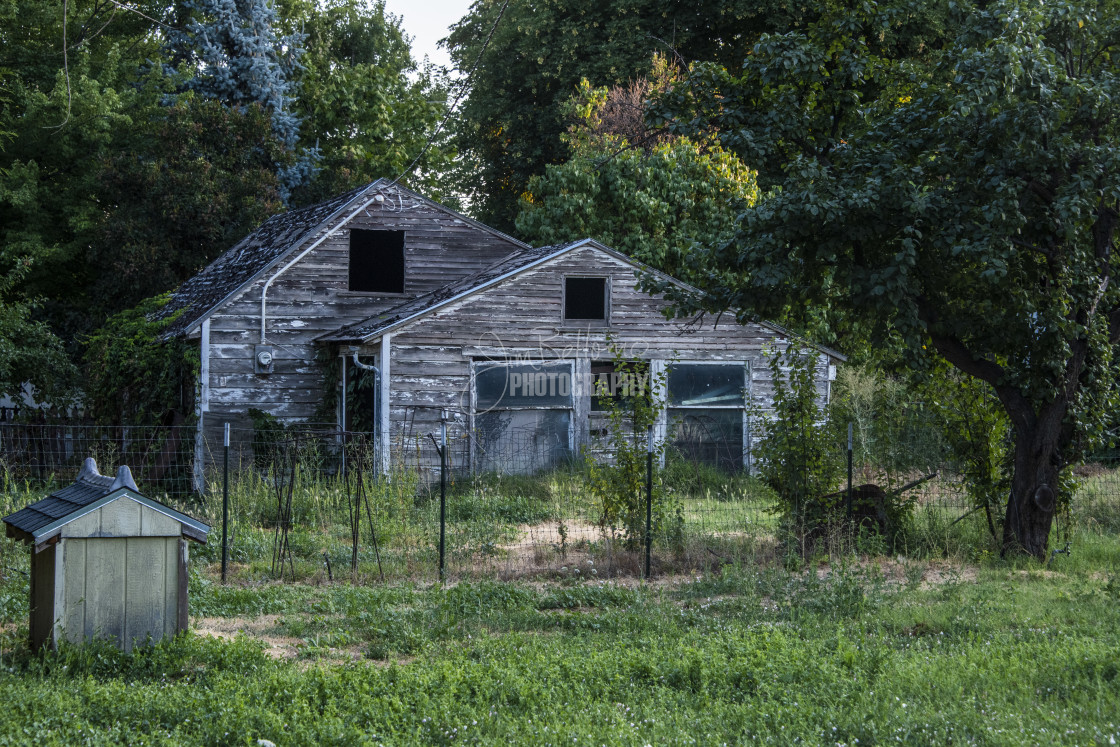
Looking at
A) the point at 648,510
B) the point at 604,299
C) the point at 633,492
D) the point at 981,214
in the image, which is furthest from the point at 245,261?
the point at 981,214

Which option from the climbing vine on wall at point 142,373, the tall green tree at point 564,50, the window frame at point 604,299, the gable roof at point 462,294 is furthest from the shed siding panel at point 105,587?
the tall green tree at point 564,50

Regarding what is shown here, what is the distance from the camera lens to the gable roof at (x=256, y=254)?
19078 millimetres

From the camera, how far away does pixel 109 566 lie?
7508 millimetres

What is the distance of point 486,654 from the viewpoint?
754cm

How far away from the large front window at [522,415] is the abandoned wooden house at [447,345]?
0.08 feet

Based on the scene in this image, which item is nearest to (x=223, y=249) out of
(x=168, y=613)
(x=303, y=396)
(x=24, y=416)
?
(x=24, y=416)

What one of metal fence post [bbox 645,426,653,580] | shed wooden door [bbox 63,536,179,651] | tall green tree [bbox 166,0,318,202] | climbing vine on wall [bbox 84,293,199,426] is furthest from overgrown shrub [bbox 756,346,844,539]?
tall green tree [bbox 166,0,318,202]

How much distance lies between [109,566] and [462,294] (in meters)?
10.6

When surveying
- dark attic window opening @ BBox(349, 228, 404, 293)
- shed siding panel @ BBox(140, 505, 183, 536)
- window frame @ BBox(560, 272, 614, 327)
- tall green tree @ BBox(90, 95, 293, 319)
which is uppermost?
tall green tree @ BBox(90, 95, 293, 319)

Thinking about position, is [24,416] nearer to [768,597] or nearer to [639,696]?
[768,597]

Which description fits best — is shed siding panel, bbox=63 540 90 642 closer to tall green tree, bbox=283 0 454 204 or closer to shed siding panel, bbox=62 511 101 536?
shed siding panel, bbox=62 511 101 536

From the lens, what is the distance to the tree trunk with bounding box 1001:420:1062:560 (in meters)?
11.5

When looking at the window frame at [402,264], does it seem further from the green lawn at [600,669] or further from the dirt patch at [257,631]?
the dirt patch at [257,631]

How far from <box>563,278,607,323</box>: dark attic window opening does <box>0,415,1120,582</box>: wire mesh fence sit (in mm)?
2210
